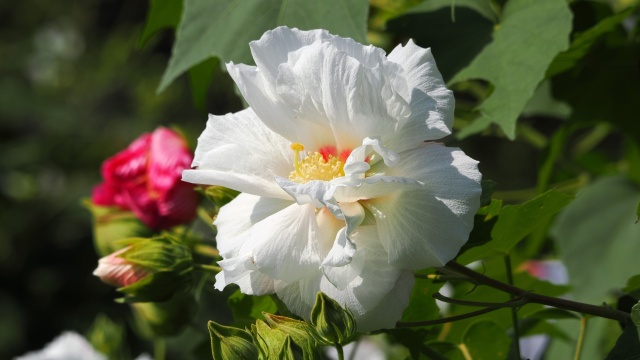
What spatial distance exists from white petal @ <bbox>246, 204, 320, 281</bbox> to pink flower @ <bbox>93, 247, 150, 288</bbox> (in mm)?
134

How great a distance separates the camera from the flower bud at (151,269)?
59 centimetres

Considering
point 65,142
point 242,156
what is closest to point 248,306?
point 242,156

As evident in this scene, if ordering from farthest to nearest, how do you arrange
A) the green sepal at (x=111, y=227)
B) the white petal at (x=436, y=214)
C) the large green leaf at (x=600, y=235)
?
the large green leaf at (x=600, y=235)
the green sepal at (x=111, y=227)
the white petal at (x=436, y=214)

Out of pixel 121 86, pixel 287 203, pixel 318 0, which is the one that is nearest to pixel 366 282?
pixel 287 203

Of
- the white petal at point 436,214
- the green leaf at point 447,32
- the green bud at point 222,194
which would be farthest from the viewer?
the green leaf at point 447,32

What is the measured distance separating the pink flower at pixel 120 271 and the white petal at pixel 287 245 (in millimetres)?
134

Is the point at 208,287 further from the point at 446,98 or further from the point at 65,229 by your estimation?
the point at 65,229

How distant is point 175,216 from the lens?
846 millimetres

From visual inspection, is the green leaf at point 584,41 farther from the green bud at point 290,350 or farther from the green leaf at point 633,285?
the green bud at point 290,350

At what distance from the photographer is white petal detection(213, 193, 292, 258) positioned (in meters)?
0.50

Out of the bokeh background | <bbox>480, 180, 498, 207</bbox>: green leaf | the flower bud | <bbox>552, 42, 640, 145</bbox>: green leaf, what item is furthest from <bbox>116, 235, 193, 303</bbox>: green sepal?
the bokeh background

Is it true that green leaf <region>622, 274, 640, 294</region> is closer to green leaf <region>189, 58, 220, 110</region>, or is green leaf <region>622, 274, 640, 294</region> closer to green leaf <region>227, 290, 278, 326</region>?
green leaf <region>227, 290, 278, 326</region>

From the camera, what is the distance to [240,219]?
513mm

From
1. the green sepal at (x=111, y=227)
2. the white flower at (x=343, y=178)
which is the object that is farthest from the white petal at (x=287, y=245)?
the green sepal at (x=111, y=227)
